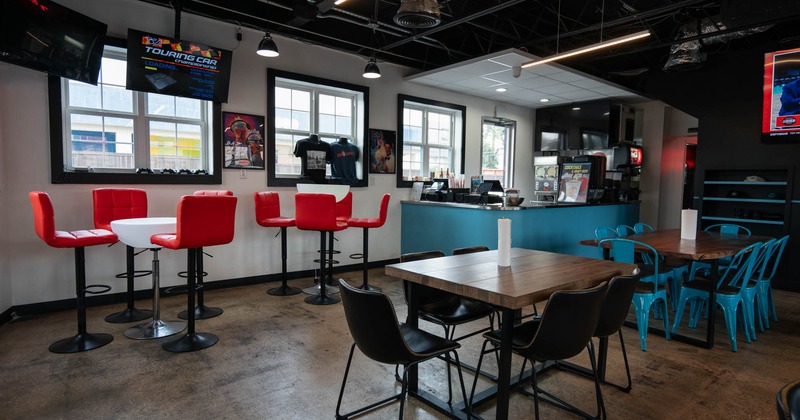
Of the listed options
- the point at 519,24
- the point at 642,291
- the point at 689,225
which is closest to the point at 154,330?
the point at 642,291

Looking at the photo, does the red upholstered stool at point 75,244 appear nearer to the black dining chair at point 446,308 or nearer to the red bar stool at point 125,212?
the red bar stool at point 125,212

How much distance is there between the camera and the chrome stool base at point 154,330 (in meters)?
3.63

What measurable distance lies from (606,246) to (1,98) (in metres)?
5.94

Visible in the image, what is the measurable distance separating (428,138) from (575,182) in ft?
9.24

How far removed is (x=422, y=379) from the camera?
2.97 meters

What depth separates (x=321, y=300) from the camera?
4.75m

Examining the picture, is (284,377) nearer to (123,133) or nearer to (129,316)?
(129,316)

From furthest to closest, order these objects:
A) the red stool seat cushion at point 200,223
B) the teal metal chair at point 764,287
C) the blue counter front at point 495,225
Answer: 1. the blue counter front at point 495,225
2. the teal metal chair at point 764,287
3. the red stool seat cushion at point 200,223

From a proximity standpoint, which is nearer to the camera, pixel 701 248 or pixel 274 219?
pixel 701 248

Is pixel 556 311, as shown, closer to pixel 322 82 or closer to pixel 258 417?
pixel 258 417

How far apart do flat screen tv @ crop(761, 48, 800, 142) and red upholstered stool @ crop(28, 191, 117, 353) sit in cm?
822

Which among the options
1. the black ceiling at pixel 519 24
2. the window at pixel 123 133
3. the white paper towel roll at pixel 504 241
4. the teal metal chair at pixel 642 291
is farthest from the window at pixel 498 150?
the white paper towel roll at pixel 504 241

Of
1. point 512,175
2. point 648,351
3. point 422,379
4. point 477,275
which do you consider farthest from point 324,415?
point 512,175

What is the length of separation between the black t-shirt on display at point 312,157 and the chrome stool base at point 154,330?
8.46ft
